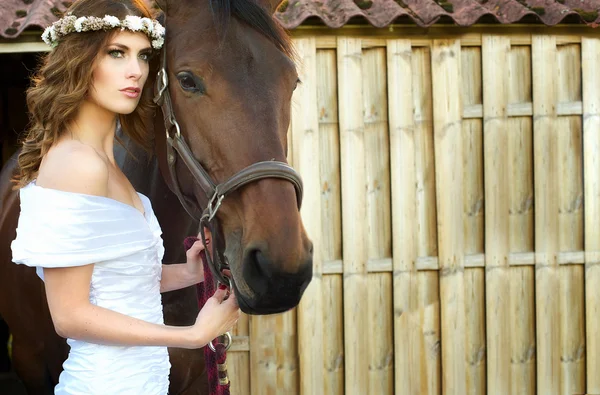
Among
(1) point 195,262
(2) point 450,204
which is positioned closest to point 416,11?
(2) point 450,204

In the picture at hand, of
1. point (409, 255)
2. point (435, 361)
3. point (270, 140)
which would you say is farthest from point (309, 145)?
point (270, 140)

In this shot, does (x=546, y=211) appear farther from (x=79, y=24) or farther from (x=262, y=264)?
(x=79, y=24)

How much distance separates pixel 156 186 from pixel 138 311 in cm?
71

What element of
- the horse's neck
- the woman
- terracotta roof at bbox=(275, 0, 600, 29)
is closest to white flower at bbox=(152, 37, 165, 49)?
the woman

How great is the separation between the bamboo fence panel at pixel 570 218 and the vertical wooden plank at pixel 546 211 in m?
0.03

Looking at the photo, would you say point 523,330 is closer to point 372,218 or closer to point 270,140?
point 372,218

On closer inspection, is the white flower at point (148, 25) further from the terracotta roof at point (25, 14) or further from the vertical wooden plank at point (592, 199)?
the vertical wooden plank at point (592, 199)

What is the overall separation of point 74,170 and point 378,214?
249 cm

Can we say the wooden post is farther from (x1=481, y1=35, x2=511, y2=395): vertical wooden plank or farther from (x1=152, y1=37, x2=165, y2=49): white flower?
(x1=152, y1=37, x2=165, y2=49): white flower

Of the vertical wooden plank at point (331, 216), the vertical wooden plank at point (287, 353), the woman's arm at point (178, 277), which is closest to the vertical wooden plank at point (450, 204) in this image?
the vertical wooden plank at point (331, 216)

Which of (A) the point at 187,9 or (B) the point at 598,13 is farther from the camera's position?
(B) the point at 598,13

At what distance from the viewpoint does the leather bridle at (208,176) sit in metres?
1.65

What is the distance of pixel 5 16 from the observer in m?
3.29

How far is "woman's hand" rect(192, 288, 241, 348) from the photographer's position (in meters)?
1.61
